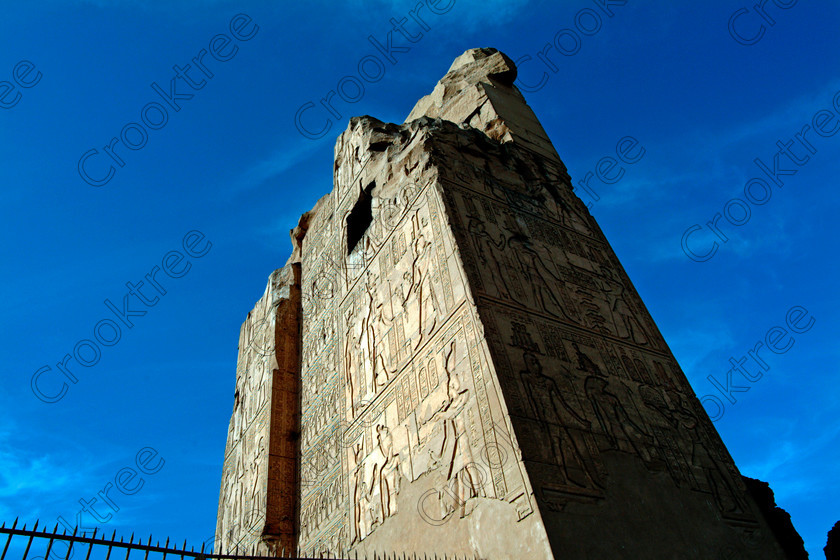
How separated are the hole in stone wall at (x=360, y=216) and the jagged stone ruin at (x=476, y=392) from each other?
3 centimetres

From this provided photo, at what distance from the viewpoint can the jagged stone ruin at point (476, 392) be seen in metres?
4.25

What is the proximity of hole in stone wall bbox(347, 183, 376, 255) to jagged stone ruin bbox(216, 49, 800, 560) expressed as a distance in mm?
31

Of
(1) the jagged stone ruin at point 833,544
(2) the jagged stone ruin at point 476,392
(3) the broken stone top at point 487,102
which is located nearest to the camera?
(2) the jagged stone ruin at point 476,392

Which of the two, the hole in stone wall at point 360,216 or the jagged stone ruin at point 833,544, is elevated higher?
the hole in stone wall at point 360,216

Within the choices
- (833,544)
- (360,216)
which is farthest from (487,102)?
(833,544)

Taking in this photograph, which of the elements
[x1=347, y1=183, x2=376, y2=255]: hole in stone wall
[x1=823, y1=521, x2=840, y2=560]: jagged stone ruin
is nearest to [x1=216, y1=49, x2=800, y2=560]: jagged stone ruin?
[x1=347, y1=183, x2=376, y2=255]: hole in stone wall

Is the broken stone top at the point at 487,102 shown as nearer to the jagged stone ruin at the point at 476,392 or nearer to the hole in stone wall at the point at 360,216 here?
the jagged stone ruin at the point at 476,392

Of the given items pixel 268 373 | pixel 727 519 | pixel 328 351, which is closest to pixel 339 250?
pixel 328 351

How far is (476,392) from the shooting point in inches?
184

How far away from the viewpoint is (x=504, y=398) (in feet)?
14.5

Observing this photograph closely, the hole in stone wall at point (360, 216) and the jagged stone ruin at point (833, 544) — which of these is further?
the hole in stone wall at point (360, 216)

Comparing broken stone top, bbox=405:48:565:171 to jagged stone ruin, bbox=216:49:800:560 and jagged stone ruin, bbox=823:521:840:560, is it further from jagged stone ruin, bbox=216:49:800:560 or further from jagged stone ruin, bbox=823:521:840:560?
jagged stone ruin, bbox=823:521:840:560

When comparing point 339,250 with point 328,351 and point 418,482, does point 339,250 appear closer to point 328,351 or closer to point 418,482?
point 328,351

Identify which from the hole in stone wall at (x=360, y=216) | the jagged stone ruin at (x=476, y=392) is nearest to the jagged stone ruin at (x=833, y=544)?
the jagged stone ruin at (x=476, y=392)
